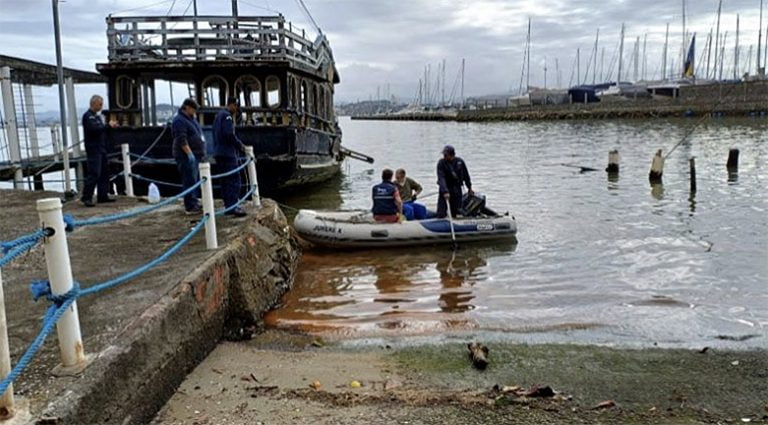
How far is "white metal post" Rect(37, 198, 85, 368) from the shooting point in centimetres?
359

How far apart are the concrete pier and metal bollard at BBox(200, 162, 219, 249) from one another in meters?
0.13

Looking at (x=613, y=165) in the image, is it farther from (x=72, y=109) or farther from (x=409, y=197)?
(x=72, y=109)

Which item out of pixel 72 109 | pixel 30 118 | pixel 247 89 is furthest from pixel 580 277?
pixel 72 109

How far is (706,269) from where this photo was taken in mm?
10531

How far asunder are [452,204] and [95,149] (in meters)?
6.53

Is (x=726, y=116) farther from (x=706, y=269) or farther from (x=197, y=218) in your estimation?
(x=197, y=218)

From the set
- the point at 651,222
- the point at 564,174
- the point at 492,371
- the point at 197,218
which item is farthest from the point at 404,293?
the point at 564,174

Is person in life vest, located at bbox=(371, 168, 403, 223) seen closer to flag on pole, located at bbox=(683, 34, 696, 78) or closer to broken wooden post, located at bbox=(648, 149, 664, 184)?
broken wooden post, located at bbox=(648, 149, 664, 184)

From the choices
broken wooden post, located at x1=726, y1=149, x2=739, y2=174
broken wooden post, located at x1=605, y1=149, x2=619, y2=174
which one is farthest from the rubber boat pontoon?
broken wooden post, located at x1=726, y1=149, x2=739, y2=174

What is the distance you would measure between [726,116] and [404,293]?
239 ft

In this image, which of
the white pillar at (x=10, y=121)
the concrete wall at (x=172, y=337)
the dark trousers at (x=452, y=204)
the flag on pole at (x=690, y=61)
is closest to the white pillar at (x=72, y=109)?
the white pillar at (x=10, y=121)

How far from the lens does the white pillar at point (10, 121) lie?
1293cm

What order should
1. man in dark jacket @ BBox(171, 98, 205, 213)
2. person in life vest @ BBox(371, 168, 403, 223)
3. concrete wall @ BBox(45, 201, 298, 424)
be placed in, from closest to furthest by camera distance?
concrete wall @ BBox(45, 201, 298, 424) → man in dark jacket @ BBox(171, 98, 205, 213) → person in life vest @ BBox(371, 168, 403, 223)

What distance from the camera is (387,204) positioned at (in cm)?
1218
